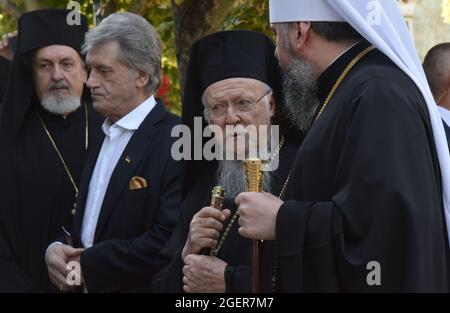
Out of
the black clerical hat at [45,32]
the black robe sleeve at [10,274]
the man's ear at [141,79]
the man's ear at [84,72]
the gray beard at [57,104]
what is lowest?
the black robe sleeve at [10,274]

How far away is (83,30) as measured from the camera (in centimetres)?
684

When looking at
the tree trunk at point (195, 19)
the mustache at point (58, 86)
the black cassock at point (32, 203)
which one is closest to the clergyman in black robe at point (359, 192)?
the black cassock at point (32, 203)

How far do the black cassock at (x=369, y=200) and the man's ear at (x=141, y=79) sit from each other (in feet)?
7.52

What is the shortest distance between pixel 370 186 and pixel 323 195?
0.32 metres

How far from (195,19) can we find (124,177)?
3.72m

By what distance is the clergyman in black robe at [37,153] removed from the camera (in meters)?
6.29

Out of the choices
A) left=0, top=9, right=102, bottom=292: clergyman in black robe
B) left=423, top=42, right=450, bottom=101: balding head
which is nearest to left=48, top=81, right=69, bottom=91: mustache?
left=0, top=9, right=102, bottom=292: clergyman in black robe

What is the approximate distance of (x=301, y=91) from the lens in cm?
429

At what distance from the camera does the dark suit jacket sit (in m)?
5.55

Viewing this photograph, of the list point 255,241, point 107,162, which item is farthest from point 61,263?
point 255,241

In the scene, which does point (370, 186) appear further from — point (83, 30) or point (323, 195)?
point (83, 30)

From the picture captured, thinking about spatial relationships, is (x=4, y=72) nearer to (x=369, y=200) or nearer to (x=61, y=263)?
(x=61, y=263)

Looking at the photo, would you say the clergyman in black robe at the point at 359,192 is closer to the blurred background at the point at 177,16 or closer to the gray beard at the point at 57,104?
the gray beard at the point at 57,104
